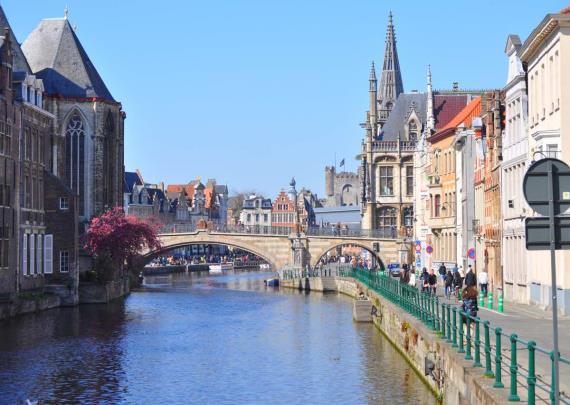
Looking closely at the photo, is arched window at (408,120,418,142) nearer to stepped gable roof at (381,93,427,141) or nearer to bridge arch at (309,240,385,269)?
stepped gable roof at (381,93,427,141)

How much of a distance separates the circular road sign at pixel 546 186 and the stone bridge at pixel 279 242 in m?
80.2

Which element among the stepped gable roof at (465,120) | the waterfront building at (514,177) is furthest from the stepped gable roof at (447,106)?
the waterfront building at (514,177)

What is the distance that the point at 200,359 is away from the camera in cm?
3619

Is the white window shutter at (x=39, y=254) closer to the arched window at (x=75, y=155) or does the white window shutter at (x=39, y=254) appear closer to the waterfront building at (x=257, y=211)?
the arched window at (x=75, y=155)

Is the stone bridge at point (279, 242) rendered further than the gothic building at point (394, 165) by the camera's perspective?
No

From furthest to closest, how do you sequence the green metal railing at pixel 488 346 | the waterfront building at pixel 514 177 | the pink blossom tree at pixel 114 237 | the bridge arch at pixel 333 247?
1. the bridge arch at pixel 333 247
2. the pink blossom tree at pixel 114 237
3. the waterfront building at pixel 514 177
4. the green metal railing at pixel 488 346

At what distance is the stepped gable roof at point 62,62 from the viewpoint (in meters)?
80.0

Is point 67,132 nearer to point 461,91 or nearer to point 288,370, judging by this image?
point 461,91

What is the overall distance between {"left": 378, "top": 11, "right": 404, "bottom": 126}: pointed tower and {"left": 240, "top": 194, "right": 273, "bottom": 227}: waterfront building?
72012mm

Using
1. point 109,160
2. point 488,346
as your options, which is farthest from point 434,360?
point 109,160

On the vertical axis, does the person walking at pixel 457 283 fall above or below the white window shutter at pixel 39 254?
below

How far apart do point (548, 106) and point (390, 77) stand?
8662 cm

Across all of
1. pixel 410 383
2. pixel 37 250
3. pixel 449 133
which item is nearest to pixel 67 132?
pixel 37 250

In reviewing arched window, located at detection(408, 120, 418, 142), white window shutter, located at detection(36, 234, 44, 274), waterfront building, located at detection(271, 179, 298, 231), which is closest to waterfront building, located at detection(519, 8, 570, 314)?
white window shutter, located at detection(36, 234, 44, 274)
